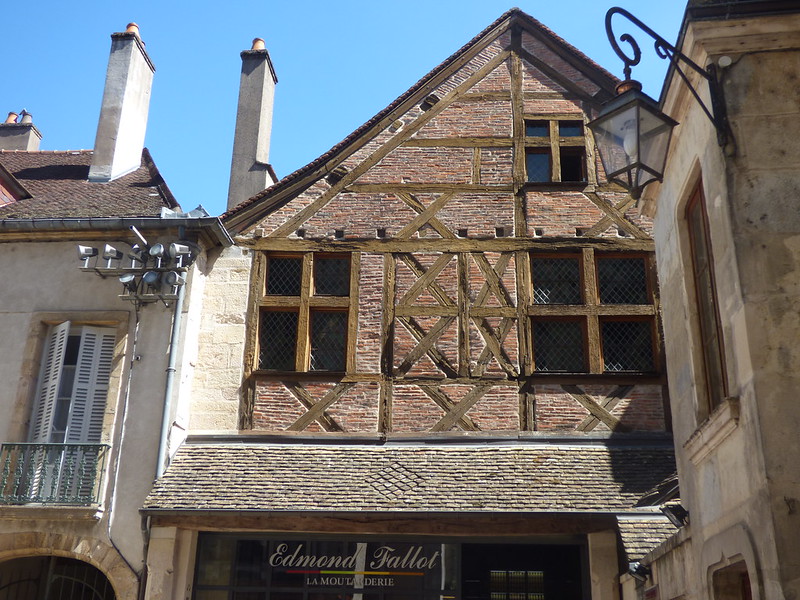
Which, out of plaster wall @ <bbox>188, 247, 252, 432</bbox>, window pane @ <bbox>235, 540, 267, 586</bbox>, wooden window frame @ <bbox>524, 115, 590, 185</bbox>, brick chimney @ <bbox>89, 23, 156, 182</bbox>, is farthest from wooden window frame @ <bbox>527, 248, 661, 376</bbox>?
brick chimney @ <bbox>89, 23, 156, 182</bbox>

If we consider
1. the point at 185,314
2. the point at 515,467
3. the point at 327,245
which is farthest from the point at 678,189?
the point at 185,314

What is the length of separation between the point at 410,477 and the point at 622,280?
319 centimetres

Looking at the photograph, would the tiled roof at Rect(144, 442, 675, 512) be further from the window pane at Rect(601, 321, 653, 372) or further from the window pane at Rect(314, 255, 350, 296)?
the window pane at Rect(314, 255, 350, 296)

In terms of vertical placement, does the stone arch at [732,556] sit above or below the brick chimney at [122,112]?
below

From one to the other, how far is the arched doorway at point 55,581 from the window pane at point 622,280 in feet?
20.0

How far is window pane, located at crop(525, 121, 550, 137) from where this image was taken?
10.4 meters

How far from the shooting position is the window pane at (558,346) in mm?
9289

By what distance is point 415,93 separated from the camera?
10547 millimetres

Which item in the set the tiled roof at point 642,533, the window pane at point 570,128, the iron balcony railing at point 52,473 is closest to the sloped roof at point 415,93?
the window pane at point 570,128

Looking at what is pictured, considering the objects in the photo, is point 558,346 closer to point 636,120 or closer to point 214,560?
point 214,560

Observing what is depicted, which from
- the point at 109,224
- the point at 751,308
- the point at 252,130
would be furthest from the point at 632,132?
the point at 252,130

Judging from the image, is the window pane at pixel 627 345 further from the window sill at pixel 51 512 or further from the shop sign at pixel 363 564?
the window sill at pixel 51 512

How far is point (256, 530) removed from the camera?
8.62 m

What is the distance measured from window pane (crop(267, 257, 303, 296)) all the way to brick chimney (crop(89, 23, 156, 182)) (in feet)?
9.86
